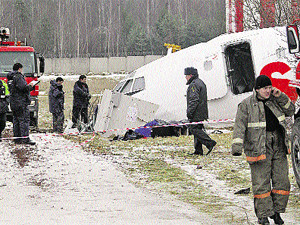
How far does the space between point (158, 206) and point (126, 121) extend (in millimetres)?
7700

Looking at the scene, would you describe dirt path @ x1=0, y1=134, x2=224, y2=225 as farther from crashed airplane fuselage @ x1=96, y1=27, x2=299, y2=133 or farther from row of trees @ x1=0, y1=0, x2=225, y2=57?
row of trees @ x1=0, y1=0, x2=225, y2=57

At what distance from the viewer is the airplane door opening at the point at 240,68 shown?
14836mm

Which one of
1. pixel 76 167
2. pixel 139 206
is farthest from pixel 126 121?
pixel 139 206

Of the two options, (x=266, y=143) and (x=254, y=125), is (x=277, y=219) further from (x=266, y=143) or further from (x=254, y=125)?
(x=254, y=125)

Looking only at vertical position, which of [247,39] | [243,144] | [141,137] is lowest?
[141,137]

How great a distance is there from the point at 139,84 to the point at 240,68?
2.81 meters

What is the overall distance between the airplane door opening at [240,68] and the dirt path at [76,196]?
5.20 meters

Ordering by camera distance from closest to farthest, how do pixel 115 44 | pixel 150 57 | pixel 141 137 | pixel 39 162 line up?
1. pixel 39 162
2. pixel 141 137
3. pixel 150 57
4. pixel 115 44

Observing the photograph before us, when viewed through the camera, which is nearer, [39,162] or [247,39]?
[39,162]

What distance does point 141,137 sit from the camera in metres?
14.1

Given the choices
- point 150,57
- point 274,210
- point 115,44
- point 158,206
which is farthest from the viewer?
point 115,44

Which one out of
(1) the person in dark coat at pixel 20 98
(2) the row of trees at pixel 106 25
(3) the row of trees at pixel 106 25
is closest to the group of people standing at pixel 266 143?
(1) the person in dark coat at pixel 20 98

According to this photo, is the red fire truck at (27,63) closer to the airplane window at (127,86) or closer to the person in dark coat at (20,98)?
the airplane window at (127,86)

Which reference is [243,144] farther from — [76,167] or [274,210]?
[76,167]
